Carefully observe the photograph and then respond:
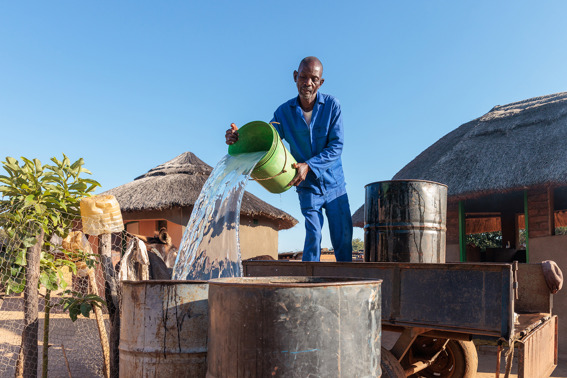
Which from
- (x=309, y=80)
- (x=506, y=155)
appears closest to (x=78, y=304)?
(x=309, y=80)

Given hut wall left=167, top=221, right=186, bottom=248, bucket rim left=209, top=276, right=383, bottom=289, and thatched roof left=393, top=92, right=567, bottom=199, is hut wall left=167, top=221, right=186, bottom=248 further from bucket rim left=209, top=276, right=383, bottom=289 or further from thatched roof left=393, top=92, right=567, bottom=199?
bucket rim left=209, top=276, right=383, bottom=289

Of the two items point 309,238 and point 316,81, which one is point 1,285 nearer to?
point 309,238

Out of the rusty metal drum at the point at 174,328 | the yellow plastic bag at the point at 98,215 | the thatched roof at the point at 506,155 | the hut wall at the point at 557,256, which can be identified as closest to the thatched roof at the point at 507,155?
the thatched roof at the point at 506,155

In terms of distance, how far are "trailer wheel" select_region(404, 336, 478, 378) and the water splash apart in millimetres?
1803

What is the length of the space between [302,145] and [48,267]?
8.18ft

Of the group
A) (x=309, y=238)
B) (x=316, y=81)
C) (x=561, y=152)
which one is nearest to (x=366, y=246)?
(x=309, y=238)

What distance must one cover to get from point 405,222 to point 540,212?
5133 mm

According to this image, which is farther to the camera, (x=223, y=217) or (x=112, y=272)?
(x=223, y=217)

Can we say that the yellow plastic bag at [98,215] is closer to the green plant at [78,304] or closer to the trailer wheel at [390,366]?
the green plant at [78,304]

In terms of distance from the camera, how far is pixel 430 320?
2.55m

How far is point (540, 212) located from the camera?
7363 mm

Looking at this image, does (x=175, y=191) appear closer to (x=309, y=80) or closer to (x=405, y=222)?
(x=309, y=80)

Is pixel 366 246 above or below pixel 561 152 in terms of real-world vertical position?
below

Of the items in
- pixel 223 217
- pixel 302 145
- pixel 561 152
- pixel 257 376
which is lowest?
pixel 257 376
